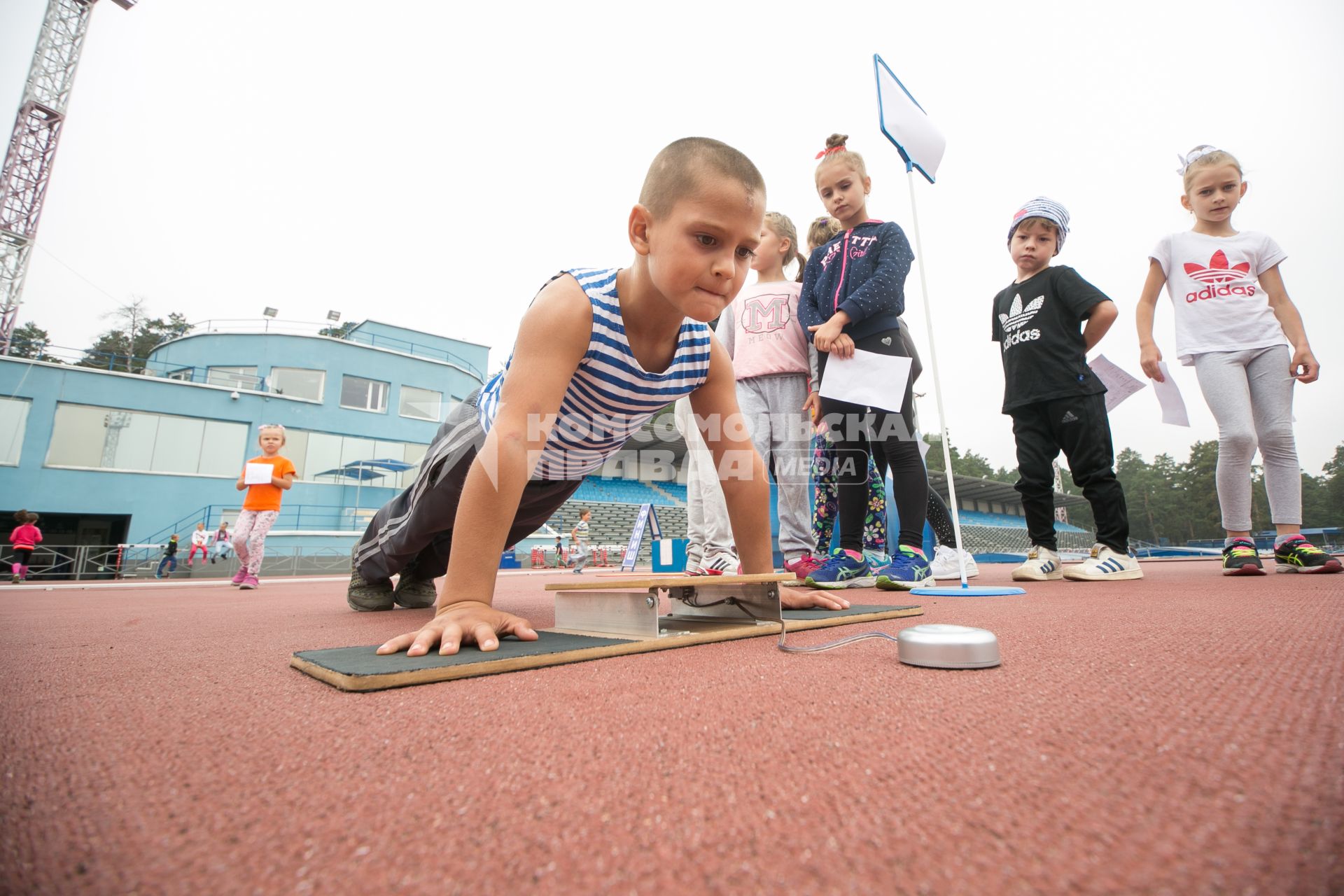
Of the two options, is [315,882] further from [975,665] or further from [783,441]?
[783,441]

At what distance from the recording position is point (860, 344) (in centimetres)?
277

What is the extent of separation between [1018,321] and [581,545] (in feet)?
40.7

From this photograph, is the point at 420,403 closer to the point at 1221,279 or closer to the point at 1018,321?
the point at 1018,321

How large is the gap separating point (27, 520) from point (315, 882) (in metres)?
15.8

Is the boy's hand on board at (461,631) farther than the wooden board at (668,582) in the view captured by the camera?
No

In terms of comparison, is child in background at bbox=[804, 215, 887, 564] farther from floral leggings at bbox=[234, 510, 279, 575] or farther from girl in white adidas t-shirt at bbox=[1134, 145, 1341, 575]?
floral leggings at bbox=[234, 510, 279, 575]

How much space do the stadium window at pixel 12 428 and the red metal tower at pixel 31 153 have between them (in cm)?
944

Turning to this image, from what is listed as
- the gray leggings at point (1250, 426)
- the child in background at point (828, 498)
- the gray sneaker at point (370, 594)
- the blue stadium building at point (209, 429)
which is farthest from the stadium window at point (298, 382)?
the gray leggings at point (1250, 426)

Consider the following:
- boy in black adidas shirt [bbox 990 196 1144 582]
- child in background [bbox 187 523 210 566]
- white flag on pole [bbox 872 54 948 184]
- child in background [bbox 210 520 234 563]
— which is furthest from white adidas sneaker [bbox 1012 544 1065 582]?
child in background [bbox 210 520 234 563]

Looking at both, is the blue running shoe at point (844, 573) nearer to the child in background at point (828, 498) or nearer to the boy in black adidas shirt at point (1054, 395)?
the child in background at point (828, 498)

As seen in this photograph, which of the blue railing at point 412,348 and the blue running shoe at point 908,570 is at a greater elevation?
the blue railing at point 412,348

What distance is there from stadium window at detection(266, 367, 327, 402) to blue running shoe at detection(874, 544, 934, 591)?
17904 millimetres

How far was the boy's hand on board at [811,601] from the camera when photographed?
1.56 metres

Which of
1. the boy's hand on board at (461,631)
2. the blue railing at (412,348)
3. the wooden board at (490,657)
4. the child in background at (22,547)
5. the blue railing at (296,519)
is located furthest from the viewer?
the blue railing at (412,348)
